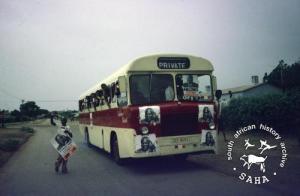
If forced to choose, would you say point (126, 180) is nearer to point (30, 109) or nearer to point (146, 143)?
point (146, 143)

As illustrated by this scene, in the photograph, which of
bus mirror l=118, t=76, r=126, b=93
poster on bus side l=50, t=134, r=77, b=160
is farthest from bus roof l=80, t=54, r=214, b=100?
poster on bus side l=50, t=134, r=77, b=160

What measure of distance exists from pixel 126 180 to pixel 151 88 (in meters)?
2.65

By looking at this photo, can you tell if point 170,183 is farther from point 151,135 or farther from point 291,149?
point 291,149

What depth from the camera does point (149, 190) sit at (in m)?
8.42

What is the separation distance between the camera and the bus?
10.4m

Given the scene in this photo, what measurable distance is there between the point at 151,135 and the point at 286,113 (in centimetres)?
1049

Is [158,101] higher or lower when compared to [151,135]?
higher

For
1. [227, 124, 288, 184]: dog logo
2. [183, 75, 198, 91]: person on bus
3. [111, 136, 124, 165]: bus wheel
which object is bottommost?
[227, 124, 288, 184]: dog logo

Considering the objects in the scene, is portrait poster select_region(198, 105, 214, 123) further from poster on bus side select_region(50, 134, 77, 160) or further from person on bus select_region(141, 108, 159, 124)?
poster on bus side select_region(50, 134, 77, 160)

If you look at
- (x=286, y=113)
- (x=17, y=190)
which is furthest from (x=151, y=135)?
(x=286, y=113)

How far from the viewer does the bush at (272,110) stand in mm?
18188

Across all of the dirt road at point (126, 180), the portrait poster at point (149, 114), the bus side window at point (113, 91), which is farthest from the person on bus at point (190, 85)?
the bus side window at point (113, 91)

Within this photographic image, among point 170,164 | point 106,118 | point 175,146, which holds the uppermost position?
point 106,118

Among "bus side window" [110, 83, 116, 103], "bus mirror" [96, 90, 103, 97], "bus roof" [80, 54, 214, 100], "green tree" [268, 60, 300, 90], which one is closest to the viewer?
"bus roof" [80, 54, 214, 100]
